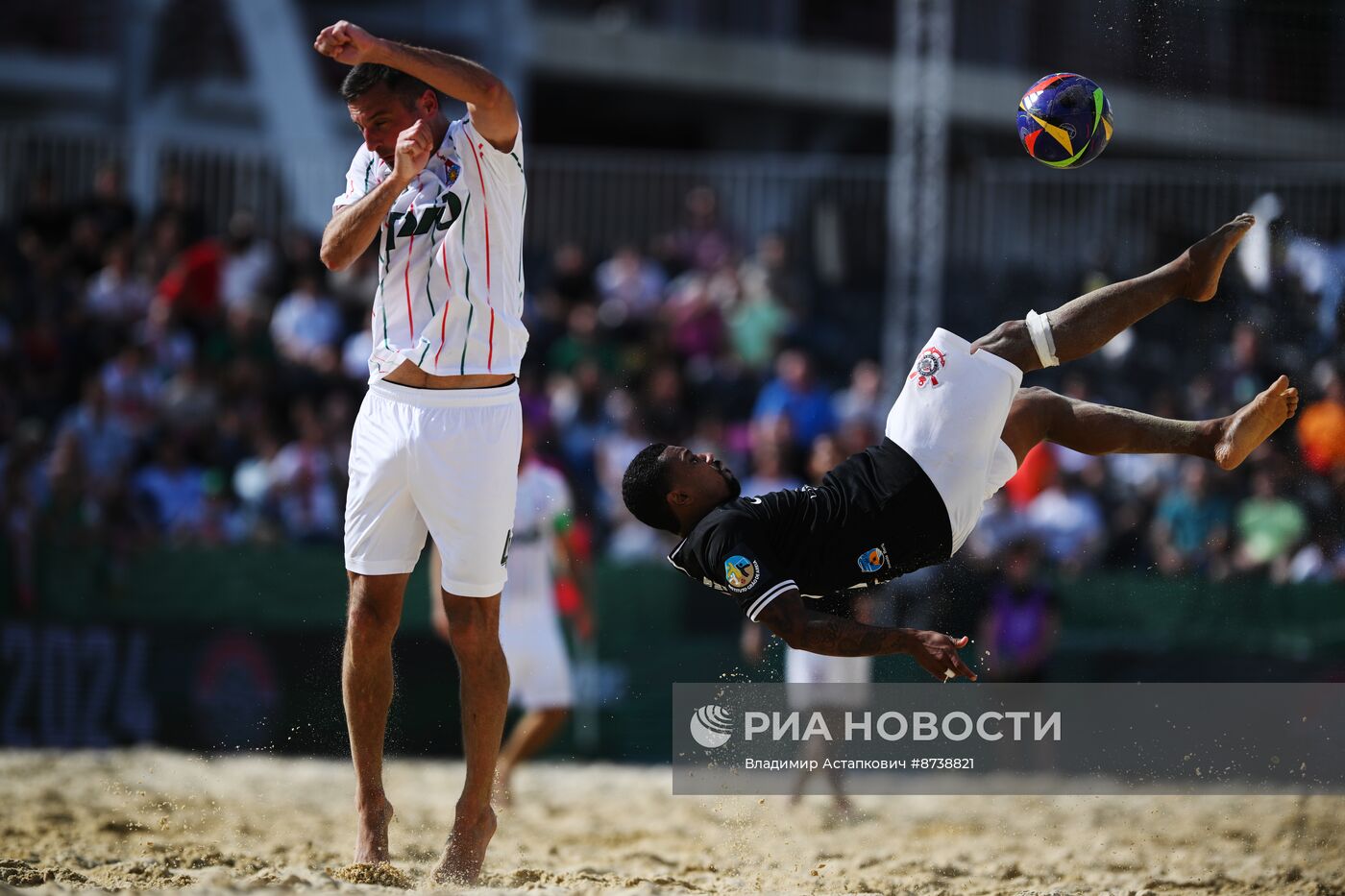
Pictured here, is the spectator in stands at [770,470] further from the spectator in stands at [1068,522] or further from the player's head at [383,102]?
the player's head at [383,102]

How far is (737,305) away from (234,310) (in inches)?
166

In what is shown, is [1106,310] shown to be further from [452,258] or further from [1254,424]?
[452,258]

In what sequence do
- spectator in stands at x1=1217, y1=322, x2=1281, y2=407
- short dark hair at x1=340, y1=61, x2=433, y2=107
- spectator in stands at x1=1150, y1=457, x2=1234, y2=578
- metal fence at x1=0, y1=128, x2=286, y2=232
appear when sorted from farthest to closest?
1. metal fence at x1=0, y1=128, x2=286, y2=232
2. spectator in stands at x1=1150, y1=457, x2=1234, y2=578
3. spectator in stands at x1=1217, y1=322, x2=1281, y2=407
4. short dark hair at x1=340, y1=61, x2=433, y2=107

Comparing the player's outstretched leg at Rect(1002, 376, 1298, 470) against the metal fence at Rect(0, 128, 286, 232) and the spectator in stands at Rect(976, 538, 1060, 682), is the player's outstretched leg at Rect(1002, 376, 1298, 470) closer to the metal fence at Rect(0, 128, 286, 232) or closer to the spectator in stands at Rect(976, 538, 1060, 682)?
the spectator in stands at Rect(976, 538, 1060, 682)

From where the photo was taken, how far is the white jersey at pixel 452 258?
18.7ft

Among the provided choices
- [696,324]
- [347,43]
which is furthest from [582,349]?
[347,43]

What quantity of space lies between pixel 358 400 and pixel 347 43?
703 cm

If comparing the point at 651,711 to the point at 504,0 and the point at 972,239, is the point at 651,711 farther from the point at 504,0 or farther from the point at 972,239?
the point at 504,0

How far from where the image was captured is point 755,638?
9.70 m

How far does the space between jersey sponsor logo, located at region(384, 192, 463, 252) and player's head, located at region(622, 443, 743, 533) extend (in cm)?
115

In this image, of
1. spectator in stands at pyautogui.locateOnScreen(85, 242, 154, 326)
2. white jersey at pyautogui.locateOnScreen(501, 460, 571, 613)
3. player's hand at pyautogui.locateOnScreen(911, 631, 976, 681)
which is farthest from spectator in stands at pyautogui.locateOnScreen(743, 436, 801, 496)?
spectator in stands at pyautogui.locateOnScreen(85, 242, 154, 326)

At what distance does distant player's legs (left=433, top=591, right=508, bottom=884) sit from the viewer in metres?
5.73

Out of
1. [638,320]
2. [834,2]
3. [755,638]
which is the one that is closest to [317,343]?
[638,320]

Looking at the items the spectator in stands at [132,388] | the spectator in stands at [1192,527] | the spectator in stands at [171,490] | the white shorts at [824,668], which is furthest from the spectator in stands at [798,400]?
the spectator in stands at [132,388]
